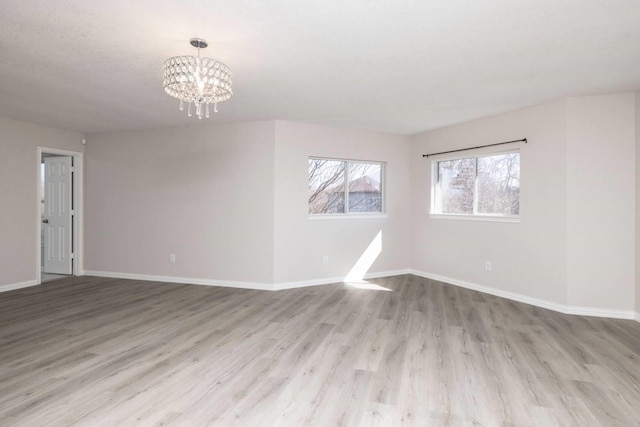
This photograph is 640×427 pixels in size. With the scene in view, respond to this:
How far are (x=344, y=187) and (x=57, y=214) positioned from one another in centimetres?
480

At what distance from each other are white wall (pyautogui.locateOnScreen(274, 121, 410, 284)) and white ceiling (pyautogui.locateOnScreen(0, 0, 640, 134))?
908 mm

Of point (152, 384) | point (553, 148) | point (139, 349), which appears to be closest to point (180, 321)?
point (139, 349)

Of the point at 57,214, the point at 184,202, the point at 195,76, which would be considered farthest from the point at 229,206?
the point at 57,214

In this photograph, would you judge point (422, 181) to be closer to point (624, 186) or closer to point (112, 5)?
point (624, 186)

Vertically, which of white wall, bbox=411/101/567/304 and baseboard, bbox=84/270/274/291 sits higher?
white wall, bbox=411/101/567/304

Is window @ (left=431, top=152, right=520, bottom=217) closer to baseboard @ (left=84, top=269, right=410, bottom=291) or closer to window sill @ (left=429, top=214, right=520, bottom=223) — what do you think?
window sill @ (left=429, top=214, right=520, bottom=223)

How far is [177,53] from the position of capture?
8.87ft

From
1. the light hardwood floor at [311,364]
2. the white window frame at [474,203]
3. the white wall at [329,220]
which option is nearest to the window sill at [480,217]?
the white window frame at [474,203]

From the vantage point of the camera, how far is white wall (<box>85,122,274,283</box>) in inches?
192

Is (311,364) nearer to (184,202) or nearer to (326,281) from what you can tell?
(326,281)

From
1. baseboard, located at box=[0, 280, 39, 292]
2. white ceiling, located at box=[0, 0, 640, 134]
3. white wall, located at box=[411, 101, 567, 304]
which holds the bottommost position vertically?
baseboard, located at box=[0, 280, 39, 292]

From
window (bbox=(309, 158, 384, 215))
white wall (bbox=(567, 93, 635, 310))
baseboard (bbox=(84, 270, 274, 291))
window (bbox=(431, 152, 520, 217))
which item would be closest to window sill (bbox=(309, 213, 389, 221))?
window (bbox=(309, 158, 384, 215))

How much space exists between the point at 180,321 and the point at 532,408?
3030mm

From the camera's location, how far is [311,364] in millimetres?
2551
